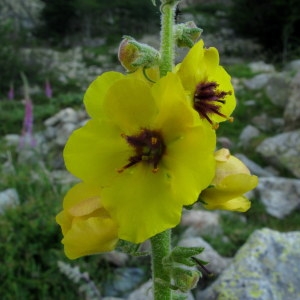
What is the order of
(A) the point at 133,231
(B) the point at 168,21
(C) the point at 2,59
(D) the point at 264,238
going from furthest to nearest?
(C) the point at 2,59
(D) the point at 264,238
(B) the point at 168,21
(A) the point at 133,231

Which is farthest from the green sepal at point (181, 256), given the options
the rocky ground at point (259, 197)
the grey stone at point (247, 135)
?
the grey stone at point (247, 135)

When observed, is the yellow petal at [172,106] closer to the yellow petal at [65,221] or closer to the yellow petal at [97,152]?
the yellow petal at [97,152]

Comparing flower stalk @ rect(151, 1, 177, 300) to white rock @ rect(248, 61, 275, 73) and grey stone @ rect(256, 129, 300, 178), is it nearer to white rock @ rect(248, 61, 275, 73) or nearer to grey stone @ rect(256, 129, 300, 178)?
grey stone @ rect(256, 129, 300, 178)

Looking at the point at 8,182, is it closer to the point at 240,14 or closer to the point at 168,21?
the point at 168,21

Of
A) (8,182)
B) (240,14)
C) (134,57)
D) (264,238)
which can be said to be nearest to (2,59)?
(240,14)

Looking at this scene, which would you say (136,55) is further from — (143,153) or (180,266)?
(180,266)

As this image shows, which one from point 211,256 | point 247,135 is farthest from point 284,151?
point 211,256
